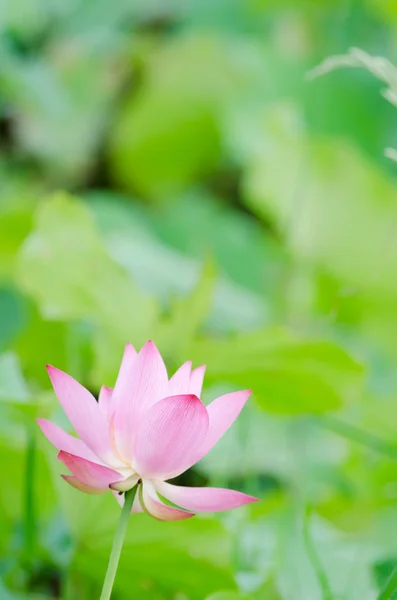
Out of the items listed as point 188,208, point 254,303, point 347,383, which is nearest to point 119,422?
point 347,383

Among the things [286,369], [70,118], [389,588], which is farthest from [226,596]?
[70,118]

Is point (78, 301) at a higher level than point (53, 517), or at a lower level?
higher

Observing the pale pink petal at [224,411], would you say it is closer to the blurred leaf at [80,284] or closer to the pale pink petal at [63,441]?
the pale pink petal at [63,441]

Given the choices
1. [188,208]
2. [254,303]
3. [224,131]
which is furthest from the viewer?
[224,131]

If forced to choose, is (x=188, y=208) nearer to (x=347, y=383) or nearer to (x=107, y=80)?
(x=107, y=80)

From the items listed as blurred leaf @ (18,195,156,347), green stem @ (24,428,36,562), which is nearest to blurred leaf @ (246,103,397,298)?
blurred leaf @ (18,195,156,347)

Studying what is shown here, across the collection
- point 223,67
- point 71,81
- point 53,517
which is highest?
point 223,67

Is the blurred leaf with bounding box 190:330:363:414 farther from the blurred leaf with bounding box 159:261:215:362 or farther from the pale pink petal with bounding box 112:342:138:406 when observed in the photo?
the pale pink petal with bounding box 112:342:138:406
